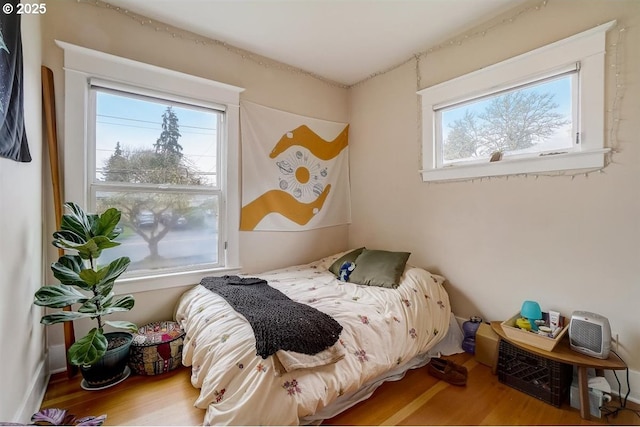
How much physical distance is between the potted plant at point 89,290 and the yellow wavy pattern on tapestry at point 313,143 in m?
1.59

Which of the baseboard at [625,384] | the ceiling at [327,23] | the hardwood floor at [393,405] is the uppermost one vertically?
the ceiling at [327,23]

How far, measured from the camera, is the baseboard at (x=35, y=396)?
1.39 meters

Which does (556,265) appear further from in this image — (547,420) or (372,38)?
(372,38)

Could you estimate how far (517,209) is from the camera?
2.14m

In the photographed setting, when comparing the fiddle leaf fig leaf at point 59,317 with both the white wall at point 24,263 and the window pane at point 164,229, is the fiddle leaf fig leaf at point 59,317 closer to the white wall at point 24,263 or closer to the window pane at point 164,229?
the white wall at point 24,263

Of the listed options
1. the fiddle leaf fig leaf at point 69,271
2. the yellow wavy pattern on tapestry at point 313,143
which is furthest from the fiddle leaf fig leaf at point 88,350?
the yellow wavy pattern on tapestry at point 313,143

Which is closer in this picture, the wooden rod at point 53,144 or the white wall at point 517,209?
the white wall at point 517,209

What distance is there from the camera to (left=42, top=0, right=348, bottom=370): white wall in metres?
1.96

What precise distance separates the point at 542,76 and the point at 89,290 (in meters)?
3.30

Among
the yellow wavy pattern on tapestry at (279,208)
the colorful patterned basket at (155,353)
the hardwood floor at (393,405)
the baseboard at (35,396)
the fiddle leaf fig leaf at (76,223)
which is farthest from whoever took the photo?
the yellow wavy pattern on tapestry at (279,208)

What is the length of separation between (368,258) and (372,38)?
194 centimetres

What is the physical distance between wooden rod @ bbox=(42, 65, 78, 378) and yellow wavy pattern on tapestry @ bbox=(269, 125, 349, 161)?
1598 millimetres

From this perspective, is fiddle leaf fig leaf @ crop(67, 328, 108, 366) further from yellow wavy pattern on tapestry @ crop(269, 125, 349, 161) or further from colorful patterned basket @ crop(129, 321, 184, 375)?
yellow wavy pattern on tapestry @ crop(269, 125, 349, 161)

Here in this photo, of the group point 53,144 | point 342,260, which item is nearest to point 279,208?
point 342,260
